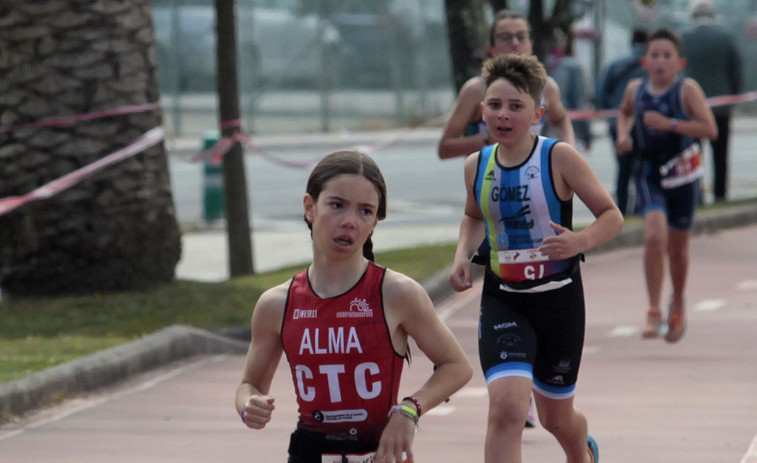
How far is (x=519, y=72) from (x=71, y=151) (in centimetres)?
533

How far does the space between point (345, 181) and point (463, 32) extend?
936 centimetres

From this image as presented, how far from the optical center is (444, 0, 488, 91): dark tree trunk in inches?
516

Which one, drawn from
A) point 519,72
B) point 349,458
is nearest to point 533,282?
point 519,72

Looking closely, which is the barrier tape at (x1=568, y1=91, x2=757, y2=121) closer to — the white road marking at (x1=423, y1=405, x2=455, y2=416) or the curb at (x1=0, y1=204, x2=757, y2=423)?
the curb at (x1=0, y1=204, x2=757, y2=423)

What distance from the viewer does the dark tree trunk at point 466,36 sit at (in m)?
13.1

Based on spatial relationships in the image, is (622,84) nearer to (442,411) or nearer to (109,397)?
(442,411)

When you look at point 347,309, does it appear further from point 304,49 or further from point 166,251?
point 304,49

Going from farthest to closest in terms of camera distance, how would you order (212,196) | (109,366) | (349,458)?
(212,196) → (109,366) → (349,458)

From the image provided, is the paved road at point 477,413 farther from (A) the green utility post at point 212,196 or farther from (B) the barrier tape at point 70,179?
(A) the green utility post at point 212,196

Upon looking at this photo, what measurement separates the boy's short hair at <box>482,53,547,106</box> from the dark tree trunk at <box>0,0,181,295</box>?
17.2 feet

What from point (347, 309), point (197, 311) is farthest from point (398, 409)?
point (197, 311)

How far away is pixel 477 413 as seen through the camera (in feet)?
23.6

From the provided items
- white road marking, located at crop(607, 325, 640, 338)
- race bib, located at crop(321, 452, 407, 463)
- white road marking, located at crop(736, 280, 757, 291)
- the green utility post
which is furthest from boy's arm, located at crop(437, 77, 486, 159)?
the green utility post

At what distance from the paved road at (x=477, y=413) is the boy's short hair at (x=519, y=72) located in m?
1.71
